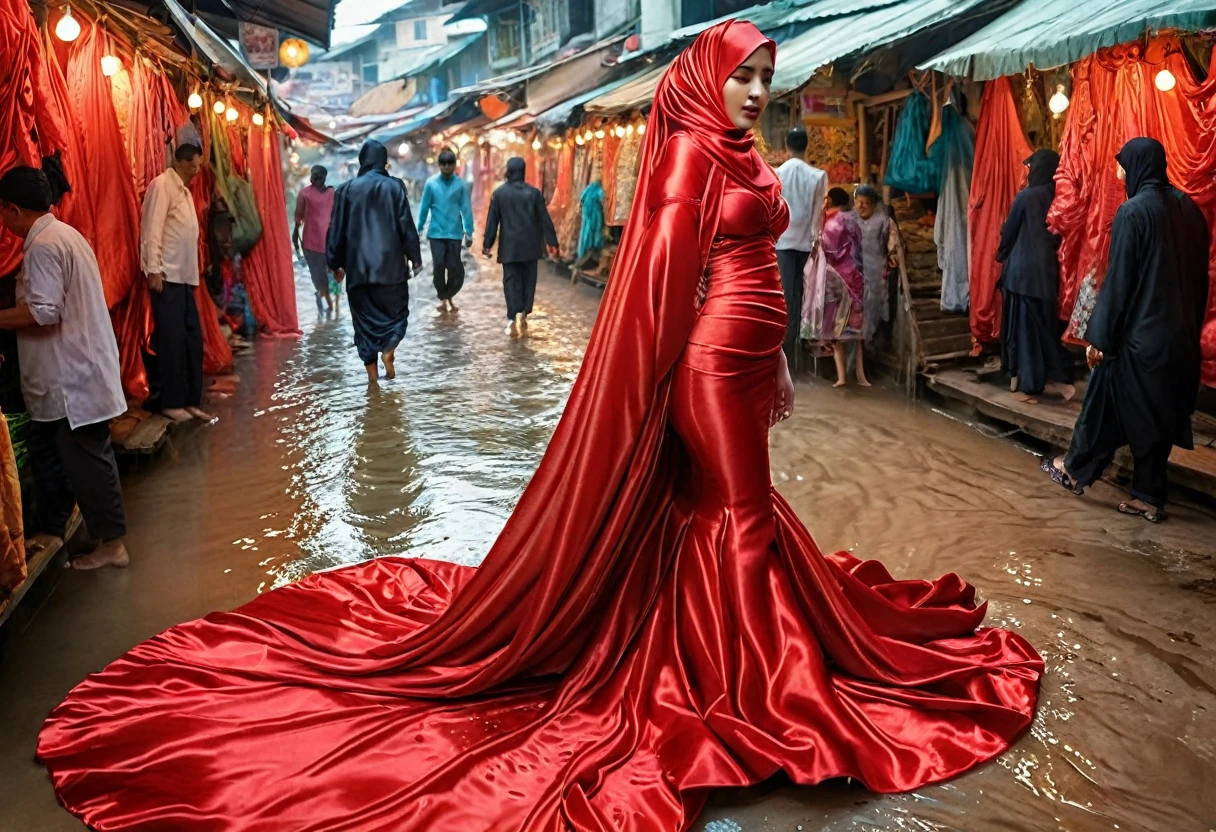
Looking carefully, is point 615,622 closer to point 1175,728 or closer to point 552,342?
point 1175,728

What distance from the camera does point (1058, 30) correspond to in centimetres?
614

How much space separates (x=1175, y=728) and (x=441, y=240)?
1120 cm

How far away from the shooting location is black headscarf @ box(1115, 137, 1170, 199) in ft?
16.6

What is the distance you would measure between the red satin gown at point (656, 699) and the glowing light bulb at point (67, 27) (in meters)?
3.79

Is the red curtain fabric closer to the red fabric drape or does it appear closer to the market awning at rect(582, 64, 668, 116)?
the market awning at rect(582, 64, 668, 116)

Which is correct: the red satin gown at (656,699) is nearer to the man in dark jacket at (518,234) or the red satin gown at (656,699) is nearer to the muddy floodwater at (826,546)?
the muddy floodwater at (826,546)

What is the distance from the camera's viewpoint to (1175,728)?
3266 millimetres

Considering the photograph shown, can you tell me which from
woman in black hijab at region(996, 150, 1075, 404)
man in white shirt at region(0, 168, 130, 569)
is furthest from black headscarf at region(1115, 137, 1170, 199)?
man in white shirt at region(0, 168, 130, 569)

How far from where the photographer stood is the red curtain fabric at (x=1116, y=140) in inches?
230

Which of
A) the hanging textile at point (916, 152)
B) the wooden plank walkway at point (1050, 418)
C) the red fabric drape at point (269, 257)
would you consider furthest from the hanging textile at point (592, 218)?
the wooden plank walkway at point (1050, 418)

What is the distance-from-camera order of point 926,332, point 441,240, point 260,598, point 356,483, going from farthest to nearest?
point 441,240 → point 926,332 → point 356,483 → point 260,598

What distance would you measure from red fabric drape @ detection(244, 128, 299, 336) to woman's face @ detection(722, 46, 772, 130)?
9.06 metres

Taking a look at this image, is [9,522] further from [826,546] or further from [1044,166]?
[1044,166]

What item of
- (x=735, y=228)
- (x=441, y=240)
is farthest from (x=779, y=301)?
(x=441, y=240)
